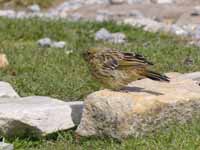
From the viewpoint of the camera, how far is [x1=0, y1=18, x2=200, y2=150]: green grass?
317 inches

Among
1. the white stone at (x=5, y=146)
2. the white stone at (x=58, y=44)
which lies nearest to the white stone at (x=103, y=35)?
the white stone at (x=58, y=44)

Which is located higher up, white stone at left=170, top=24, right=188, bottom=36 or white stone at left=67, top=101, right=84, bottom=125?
white stone at left=67, top=101, right=84, bottom=125

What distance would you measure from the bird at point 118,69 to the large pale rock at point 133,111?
151 millimetres

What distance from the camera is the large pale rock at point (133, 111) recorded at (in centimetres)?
802

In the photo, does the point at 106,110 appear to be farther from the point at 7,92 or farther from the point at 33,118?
the point at 7,92

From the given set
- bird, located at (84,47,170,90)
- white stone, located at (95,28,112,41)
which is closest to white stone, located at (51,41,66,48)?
white stone, located at (95,28,112,41)

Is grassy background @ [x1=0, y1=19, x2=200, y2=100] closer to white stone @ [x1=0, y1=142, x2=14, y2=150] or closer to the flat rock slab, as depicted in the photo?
the flat rock slab

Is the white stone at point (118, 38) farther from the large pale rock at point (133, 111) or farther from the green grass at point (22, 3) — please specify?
the green grass at point (22, 3)

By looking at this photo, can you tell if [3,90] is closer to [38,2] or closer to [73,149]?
[73,149]

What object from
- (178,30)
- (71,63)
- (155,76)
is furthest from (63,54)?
(155,76)

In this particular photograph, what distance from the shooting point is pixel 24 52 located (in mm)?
12227

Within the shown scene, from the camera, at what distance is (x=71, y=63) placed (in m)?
11.6

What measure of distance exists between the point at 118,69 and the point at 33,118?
3.28 ft

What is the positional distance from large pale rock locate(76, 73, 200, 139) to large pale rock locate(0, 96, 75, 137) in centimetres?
37
